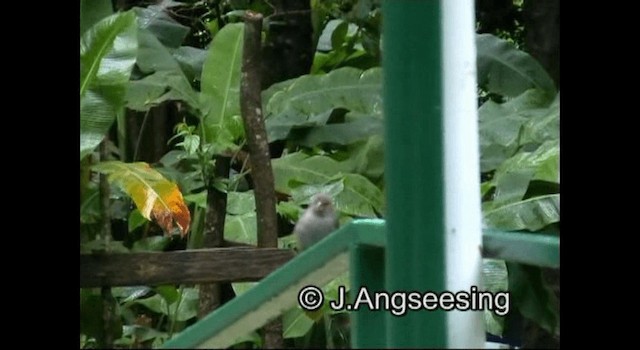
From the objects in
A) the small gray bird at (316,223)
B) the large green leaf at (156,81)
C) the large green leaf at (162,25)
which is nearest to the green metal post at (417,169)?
the small gray bird at (316,223)

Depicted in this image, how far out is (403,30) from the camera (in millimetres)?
617

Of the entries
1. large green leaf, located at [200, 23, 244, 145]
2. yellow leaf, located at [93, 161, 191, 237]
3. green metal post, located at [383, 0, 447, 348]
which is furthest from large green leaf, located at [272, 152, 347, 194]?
green metal post, located at [383, 0, 447, 348]

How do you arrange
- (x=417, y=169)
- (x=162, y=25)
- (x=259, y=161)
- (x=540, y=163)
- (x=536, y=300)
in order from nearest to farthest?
(x=417, y=169), (x=536, y=300), (x=540, y=163), (x=259, y=161), (x=162, y=25)

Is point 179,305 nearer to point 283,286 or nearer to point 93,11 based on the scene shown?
point 93,11

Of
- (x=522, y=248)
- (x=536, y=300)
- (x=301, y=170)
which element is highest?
(x=522, y=248)

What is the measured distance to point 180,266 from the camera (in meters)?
1.46

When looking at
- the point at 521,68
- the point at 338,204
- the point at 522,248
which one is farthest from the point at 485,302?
the point at 521,68

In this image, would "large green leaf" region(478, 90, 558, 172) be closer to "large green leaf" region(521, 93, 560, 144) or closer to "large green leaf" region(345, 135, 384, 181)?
"large green leaf" region(521, 93, 560, 144)

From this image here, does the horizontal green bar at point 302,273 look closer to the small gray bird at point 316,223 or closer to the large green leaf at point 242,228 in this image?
the small gray bird at point 316,223

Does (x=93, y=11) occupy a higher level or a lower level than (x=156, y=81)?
higher

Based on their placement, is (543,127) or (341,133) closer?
(543,127)

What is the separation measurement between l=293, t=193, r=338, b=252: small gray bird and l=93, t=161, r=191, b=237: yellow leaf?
0.25m

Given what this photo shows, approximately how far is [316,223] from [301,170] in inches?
12.8

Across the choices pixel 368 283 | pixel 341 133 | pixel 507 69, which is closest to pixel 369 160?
pixel 341 133
